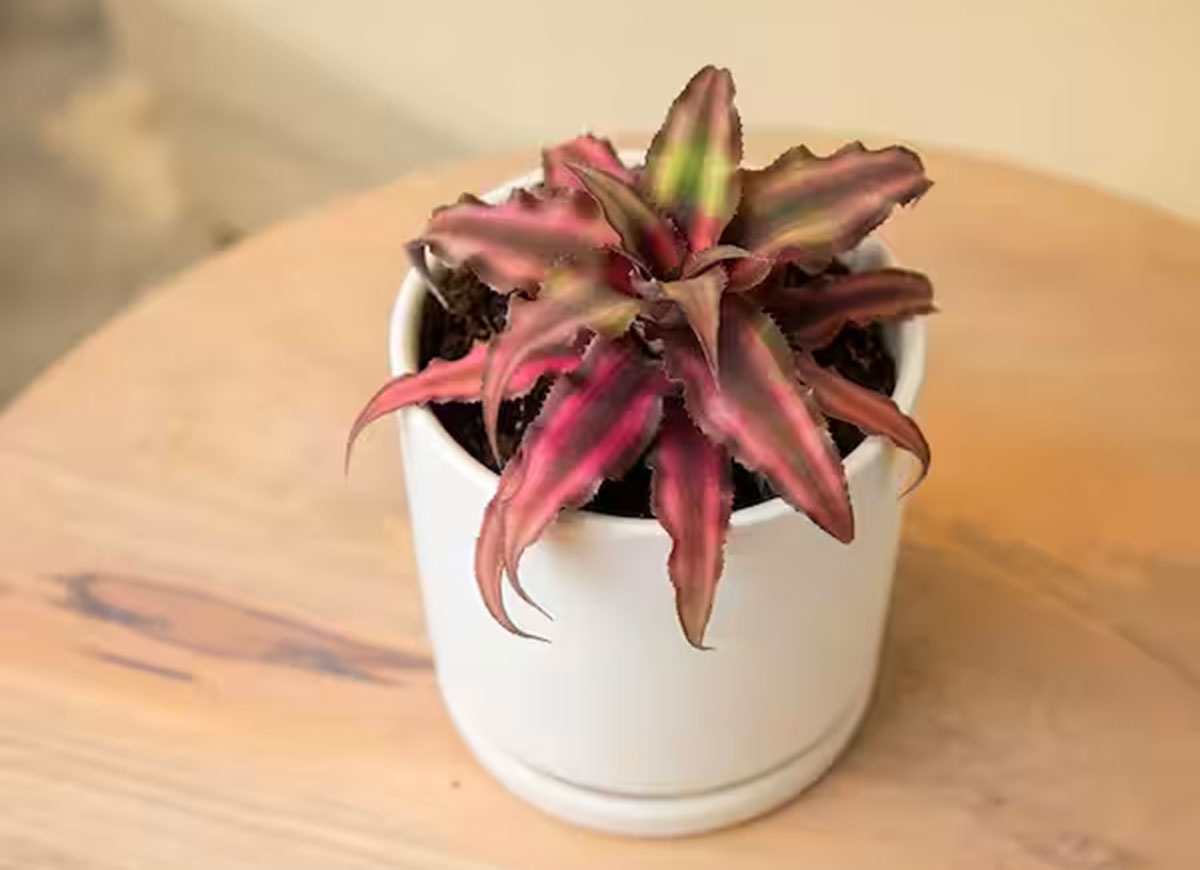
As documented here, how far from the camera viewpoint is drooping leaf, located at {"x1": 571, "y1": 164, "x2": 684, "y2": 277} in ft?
1.73

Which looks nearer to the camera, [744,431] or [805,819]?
[744,431]

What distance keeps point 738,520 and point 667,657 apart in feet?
0.19

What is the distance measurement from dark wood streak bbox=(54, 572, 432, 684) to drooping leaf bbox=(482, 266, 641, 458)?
0.20 meters

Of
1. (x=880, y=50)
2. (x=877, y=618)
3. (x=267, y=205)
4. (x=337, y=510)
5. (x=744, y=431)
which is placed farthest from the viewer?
(x=267, y=205)

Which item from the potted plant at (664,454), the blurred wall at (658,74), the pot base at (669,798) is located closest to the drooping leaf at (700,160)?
the potted plant at (664,454)

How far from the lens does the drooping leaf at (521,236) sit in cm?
55

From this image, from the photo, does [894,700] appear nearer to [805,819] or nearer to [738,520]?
[805,819]

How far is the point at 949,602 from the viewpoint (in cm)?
71

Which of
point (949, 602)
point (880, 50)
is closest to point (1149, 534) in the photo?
point (949, 602)

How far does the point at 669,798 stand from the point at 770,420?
6.7 inches

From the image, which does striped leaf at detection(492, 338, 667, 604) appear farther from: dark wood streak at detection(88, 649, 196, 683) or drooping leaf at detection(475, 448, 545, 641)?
dark wood streak at detection(88, 649, 196, 683)

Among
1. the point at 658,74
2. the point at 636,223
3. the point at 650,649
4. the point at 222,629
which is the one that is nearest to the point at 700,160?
the point at 636,223

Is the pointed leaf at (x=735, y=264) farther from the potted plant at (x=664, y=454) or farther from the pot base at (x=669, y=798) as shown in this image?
the pot base at (x=669, y=798)

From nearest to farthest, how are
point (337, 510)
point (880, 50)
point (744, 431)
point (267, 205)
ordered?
point (744, 431) → point (337, 510) → point (880, 50) → point (267, 205)
